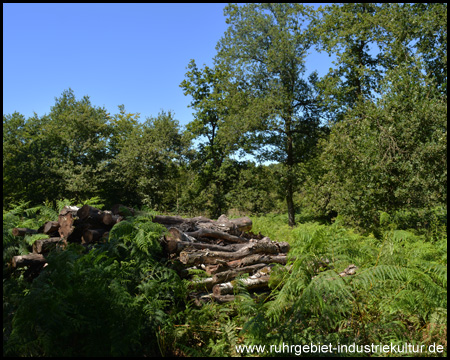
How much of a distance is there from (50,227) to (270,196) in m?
20.2

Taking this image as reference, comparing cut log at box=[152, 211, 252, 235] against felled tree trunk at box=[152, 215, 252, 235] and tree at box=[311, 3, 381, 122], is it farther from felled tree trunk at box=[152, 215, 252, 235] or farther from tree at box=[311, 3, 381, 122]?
tree at box=[311, 3, 381, 122]

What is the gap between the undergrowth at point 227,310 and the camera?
358 cm

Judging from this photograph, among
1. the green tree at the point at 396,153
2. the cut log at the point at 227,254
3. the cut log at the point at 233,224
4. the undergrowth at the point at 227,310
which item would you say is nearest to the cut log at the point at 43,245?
the undergrowth at the point at 227,310

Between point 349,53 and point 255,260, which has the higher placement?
point 349,53

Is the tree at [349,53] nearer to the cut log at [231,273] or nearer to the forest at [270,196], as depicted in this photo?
the forest at [270,196]

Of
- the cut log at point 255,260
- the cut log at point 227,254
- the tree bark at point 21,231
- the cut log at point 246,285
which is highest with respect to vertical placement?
the tree bark at point 21,231

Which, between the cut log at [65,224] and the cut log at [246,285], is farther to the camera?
the cut log at [65,224]

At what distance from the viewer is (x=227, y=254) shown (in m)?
7.29

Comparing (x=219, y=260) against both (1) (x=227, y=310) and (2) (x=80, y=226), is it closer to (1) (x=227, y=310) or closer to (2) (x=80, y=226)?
(1) (x=227, y=310)

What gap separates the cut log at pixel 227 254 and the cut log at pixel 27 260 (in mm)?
2585

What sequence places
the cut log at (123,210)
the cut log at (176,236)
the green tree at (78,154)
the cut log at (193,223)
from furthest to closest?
the green tree at (78,154) < the cut log at (193,223) < the cut log at (123,210) < the cut log at (176,236)

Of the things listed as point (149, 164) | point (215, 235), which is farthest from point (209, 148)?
point (215, 235)

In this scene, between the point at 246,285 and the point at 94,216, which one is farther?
the point at 94,216

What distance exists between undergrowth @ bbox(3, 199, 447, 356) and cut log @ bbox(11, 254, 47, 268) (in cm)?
104
